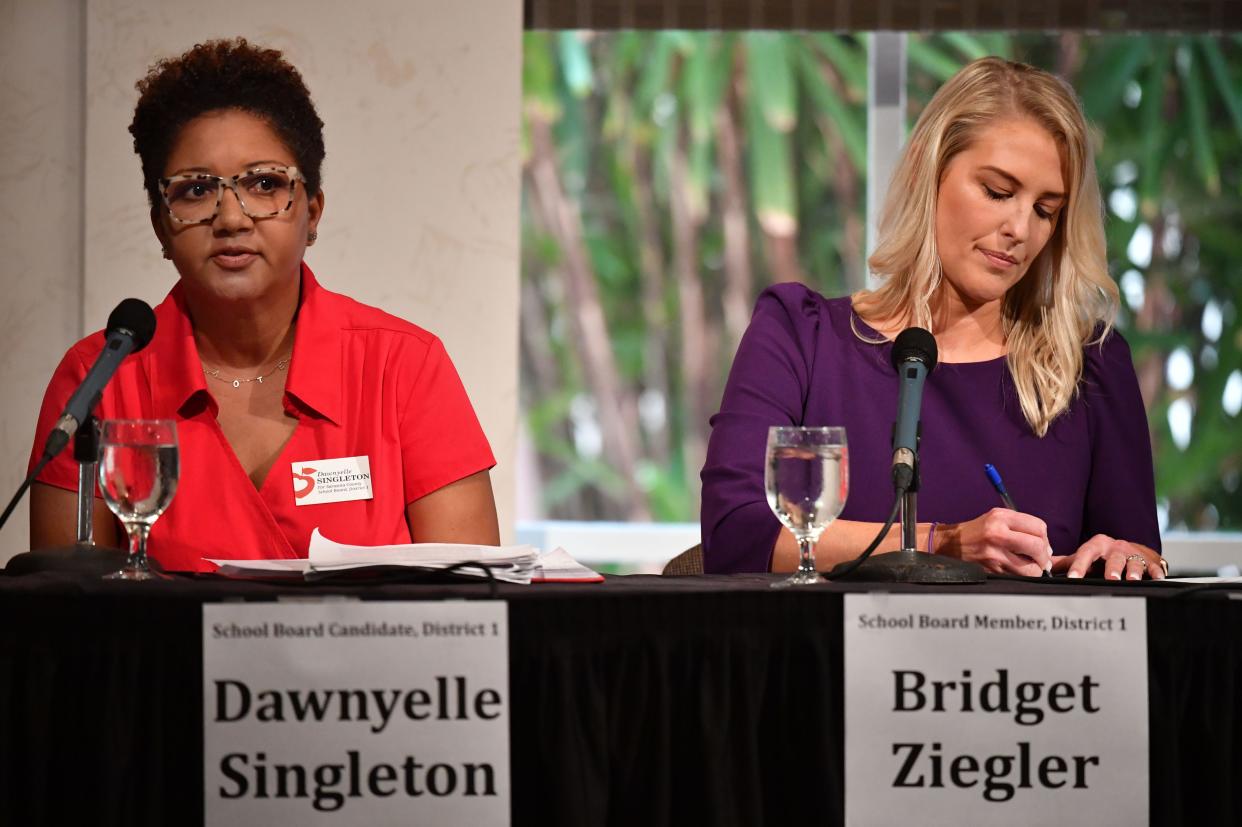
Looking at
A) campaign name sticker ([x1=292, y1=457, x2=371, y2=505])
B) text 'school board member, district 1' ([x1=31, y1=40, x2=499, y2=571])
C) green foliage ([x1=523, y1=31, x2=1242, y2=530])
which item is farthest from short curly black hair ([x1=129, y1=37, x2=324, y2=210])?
green foliage ([x1=523, y1=31, x2=1242, y2=530])

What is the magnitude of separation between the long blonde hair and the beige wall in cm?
153

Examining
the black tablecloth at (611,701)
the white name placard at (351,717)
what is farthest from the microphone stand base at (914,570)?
the white name placard at (351,717)

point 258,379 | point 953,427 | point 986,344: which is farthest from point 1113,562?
point 258,379

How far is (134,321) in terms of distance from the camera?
144cm

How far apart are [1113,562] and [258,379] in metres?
1.17

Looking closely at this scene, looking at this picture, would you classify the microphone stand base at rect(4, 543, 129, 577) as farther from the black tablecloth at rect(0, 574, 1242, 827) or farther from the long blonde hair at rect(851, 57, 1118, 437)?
the long blonde hair at rect(851, 57, 1118, 437)

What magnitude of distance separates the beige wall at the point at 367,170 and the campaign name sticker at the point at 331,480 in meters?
1.56

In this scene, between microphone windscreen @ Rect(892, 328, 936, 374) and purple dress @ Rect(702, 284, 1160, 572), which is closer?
microphone windscreen @ Rect(892, 328, 936, 374)

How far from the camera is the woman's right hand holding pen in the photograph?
1.51 metres

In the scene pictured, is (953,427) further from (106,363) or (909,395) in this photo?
(106,363)

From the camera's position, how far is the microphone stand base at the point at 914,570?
4.35ft

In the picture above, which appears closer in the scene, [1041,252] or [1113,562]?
[1113,562]

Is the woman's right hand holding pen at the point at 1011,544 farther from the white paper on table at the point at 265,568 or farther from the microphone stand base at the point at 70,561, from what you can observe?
the microphone stand base at the point at 70,561

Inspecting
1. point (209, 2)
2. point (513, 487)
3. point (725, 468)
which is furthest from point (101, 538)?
point (209, 2)
